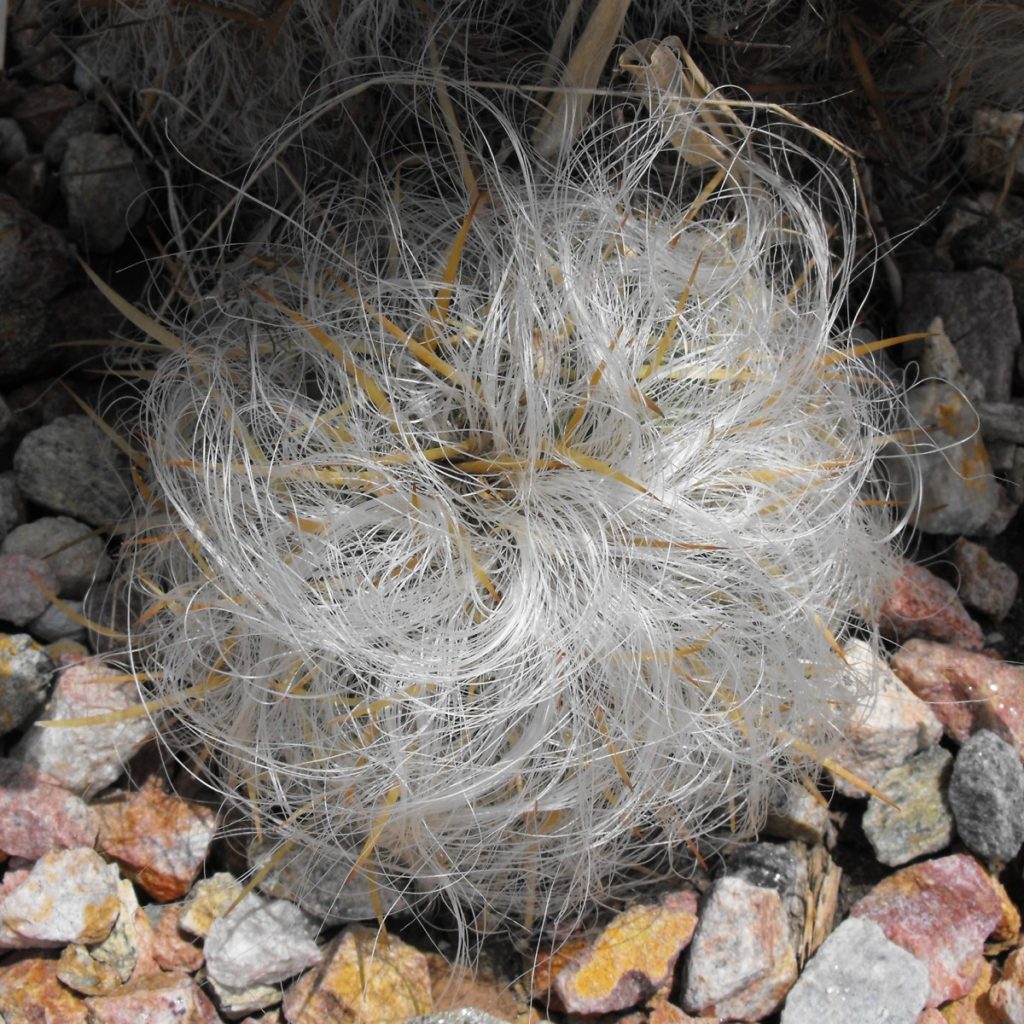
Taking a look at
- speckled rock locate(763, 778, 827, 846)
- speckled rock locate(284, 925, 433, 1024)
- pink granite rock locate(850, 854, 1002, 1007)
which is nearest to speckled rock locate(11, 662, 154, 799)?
speckled rock locate(284, 925, 433, 1024)

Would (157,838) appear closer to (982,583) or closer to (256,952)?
(256,952)

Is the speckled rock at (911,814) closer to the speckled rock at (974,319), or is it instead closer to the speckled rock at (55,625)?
the speckled rock at (974,319)

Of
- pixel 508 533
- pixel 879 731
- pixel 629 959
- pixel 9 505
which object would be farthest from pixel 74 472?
pixel 879 731

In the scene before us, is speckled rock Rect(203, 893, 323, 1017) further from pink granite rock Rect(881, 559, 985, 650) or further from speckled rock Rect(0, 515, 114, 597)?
pink granite rock Rect(881, 559, 985, 650)

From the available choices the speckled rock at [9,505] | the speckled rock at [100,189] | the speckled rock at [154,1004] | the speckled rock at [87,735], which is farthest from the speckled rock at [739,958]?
the speckled rock at [100,189]

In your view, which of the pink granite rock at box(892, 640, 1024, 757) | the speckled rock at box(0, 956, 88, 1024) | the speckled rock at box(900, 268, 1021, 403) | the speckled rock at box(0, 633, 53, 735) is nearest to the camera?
the speckled rock at box(0, 956, 88, 1024)

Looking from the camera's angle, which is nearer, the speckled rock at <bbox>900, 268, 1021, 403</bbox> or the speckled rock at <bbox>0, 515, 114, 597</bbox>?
the speckled rock at <bbox>0, 515, 114, 597</bbox>

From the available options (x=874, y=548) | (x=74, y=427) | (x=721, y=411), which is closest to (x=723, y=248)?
(x=721, y=411)
